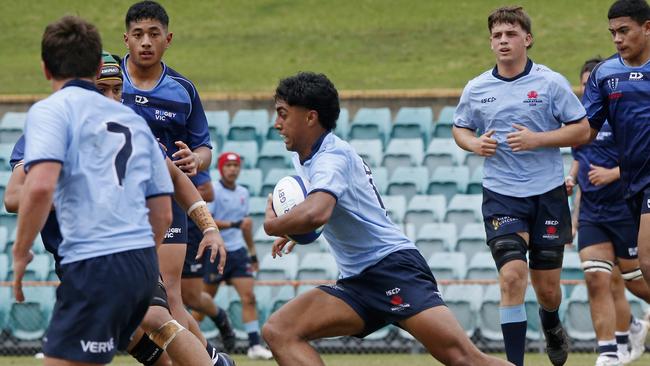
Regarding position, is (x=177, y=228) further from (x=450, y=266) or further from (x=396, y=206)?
(x=396, y=206)

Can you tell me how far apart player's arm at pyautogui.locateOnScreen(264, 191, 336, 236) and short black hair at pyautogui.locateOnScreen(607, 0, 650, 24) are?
314 centimetres

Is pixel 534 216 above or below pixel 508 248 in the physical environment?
above

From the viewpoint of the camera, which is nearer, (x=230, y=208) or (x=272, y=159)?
(x=230, y=208)

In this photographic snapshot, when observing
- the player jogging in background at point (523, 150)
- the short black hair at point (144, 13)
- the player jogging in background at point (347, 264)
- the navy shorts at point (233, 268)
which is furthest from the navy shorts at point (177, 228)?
the navy shorts at point (233, 268)

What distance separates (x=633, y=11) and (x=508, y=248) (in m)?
1.89

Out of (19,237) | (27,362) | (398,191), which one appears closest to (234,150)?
(398,191)

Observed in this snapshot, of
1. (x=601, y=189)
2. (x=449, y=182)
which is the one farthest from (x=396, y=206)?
(x=601, y=189)

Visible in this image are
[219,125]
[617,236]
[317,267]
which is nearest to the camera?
[617,236]

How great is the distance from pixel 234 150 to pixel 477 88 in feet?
28.5

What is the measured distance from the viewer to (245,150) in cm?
1716

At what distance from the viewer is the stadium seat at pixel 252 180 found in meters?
16.4

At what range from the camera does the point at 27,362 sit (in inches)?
503

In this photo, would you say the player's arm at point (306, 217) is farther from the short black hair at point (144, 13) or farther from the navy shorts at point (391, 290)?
the short black hair at point (144, 13)

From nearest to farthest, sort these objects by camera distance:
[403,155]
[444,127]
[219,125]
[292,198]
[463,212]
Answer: [292,198], [463,212], [403,155], [444,127], [219,125]
